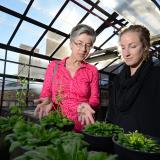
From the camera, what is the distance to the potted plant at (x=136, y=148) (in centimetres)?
80

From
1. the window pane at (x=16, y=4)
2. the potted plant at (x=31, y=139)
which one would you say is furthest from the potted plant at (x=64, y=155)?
the window pane at (x=16, y=4)

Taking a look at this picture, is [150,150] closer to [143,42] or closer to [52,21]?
[143,42]

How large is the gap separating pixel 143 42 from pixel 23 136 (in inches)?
44.6

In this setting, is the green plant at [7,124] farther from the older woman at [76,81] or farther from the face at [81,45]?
the face at [81,45]

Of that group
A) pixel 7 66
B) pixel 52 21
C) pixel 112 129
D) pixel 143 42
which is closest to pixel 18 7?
pixel 52 21

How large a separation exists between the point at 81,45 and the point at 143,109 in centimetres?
64

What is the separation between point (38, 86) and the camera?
8.71 meters

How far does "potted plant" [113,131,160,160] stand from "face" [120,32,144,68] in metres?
0.84

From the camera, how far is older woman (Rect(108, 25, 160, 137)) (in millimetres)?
1500

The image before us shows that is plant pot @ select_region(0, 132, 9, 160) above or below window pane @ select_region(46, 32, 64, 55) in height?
below

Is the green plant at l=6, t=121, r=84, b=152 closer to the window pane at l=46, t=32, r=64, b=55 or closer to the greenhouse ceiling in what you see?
the greenhouse ceiling

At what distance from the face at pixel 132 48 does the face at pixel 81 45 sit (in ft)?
0.81

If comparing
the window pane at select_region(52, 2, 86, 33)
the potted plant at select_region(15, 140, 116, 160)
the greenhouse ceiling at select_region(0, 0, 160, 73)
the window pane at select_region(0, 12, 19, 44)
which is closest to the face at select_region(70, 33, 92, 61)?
the potted plant at select_region(15, 140, 116, 160)

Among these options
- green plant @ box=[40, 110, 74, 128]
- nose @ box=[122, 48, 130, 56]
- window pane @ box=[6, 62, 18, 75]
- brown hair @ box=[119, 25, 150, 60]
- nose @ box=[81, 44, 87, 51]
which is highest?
window pane @ box=[6, 62, 18, 75]
